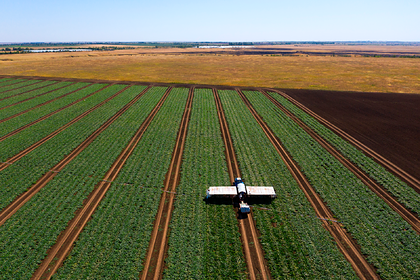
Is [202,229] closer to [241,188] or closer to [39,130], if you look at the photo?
[241,188]

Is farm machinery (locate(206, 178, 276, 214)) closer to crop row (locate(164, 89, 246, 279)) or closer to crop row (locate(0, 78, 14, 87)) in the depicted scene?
crop row (locate(164, 89, 246, 279))

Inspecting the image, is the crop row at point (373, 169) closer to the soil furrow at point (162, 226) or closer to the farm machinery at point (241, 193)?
the farm machinery at point (241, 193)

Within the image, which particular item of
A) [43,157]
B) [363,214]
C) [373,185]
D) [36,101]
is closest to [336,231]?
[363,214]

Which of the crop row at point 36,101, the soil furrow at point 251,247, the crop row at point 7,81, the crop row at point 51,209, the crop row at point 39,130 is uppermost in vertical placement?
the crop row at point 7,81

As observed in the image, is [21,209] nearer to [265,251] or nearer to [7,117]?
[265,251]

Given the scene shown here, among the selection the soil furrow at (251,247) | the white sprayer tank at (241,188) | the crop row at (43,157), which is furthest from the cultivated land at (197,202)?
the white sprayer tank at (241,188)

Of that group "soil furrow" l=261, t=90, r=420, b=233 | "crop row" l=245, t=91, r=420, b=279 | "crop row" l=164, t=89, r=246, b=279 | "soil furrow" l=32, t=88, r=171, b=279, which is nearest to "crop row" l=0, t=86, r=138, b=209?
"soil furrow" l=32, t=88, r=171, b=279

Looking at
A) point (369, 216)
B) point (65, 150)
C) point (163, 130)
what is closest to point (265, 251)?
point (369, 216)
